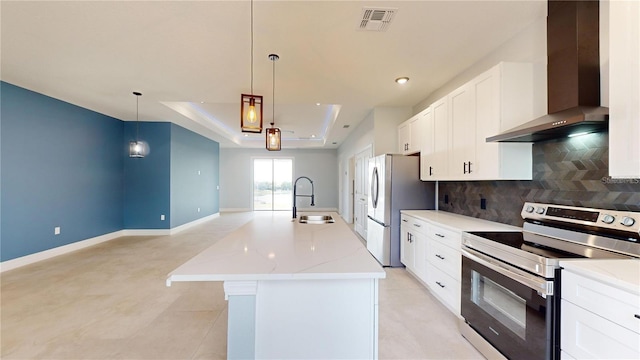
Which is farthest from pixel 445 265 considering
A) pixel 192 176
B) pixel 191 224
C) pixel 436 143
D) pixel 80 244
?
pixel 192 176

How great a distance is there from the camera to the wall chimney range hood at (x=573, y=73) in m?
1.72

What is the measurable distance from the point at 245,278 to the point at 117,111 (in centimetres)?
576

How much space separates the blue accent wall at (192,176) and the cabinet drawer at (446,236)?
5.89 meters

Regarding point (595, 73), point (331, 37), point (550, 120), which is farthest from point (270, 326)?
point (595, 73)

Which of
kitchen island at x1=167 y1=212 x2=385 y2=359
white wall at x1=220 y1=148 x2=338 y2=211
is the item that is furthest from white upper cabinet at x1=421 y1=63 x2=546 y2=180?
white wall at x1=220 y1=148 x2=338 y2=211

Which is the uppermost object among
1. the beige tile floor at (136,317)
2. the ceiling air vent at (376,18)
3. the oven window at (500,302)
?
the ceiling air vent at (376,18)

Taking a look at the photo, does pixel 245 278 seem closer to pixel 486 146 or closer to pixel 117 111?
pixel 486 146

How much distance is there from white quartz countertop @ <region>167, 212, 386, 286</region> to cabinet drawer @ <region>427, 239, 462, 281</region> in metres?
1.07

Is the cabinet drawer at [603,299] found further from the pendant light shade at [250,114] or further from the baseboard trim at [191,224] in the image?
the baseboard trim at [191,224]

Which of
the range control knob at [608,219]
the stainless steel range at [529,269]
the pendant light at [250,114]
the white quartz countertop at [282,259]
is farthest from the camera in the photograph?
the pendant light at [250,114]

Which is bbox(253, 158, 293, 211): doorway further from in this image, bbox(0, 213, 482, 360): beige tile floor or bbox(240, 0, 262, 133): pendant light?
bbox(240, 0, 262, 133): pendant light

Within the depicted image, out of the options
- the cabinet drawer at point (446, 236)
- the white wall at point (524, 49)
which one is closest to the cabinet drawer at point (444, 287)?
the cabinet drawer at point (446, 236)

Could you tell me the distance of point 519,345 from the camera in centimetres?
162

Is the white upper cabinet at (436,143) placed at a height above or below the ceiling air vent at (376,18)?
below
